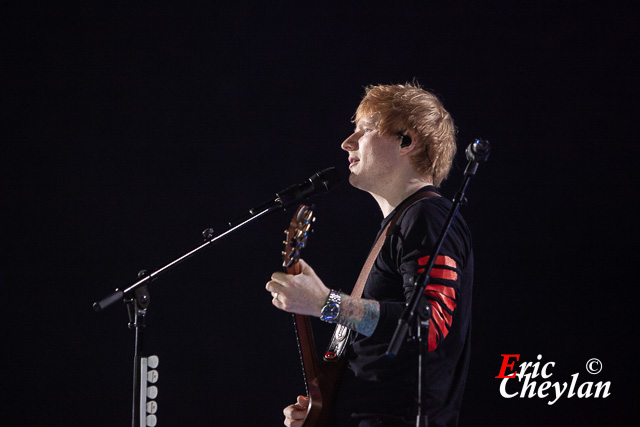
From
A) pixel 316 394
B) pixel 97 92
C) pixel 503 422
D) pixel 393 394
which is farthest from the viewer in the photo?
pixel 97 92

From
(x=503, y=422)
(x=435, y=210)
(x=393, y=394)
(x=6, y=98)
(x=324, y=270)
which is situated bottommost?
(x=393, y=394)

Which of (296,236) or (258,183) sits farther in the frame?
(258,183)

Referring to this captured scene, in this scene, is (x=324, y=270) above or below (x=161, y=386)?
above

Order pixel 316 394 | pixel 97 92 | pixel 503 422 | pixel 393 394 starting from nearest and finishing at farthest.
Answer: pixel 393 394 → pixel 316 394 → pixel 503 422 → pixel 97 92

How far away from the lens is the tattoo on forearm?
1.64m

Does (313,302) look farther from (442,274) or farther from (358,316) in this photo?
(442,274)

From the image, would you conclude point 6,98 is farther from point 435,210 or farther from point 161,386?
point 435,210

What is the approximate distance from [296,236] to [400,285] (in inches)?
16.1

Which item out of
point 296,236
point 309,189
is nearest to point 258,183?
point 309,189

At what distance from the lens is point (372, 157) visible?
7.18 ft

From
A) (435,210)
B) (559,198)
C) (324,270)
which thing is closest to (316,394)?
(435,210)

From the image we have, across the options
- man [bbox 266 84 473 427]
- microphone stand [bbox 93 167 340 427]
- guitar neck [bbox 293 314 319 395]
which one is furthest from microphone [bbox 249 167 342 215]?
guitar neck [bbox 293 314 319 395]

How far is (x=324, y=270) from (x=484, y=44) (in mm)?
1607

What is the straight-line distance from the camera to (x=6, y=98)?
3330 millimetres
